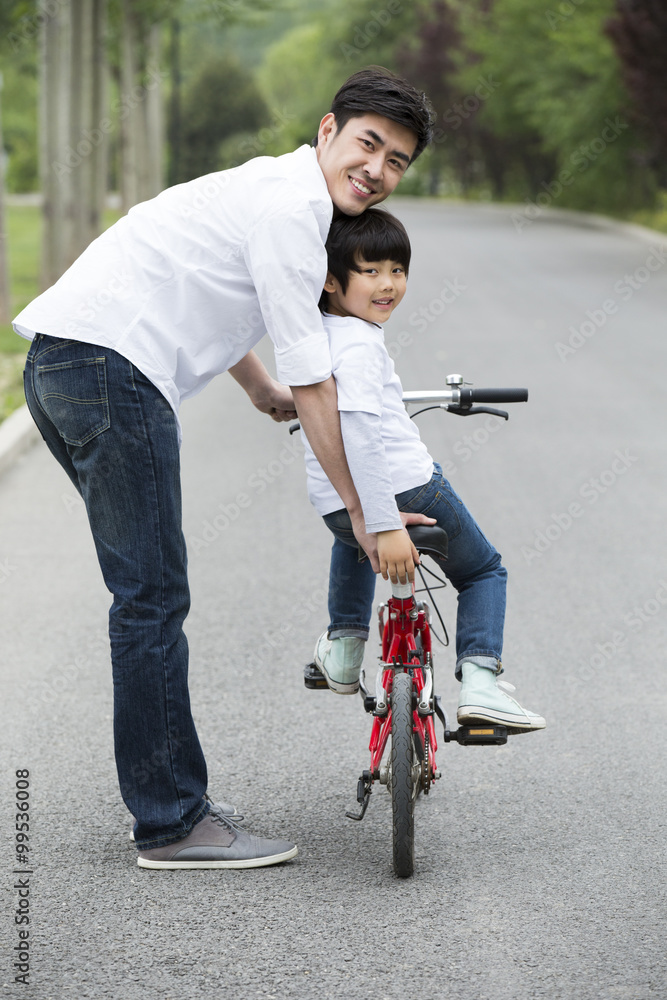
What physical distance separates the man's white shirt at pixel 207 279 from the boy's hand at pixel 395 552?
418 mm

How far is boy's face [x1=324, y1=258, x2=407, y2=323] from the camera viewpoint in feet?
10.3

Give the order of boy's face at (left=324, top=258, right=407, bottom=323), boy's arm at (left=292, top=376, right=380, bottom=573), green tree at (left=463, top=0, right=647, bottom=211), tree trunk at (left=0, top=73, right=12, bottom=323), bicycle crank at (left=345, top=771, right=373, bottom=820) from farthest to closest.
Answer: green tree at (left=463, top=0, right=647, bottom=211) < tree trunk at (left=0, top=73, right=12, bottom=323) < bicycle crank at (left=345, top=771, right=373, bottom=820) < boy's face at (left=324, top=258, right=407, bottom=323) < boy's arm at (left=292, top=376, right=380, bottom=573)

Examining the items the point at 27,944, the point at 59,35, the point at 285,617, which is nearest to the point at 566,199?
the point at 59,35

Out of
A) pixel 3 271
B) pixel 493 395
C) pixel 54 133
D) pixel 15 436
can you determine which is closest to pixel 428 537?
pixel 493 395

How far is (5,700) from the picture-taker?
455 cm

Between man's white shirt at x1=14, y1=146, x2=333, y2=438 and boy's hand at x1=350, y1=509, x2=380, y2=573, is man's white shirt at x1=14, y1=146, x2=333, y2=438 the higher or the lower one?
the higher one

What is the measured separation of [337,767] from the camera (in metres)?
4.00

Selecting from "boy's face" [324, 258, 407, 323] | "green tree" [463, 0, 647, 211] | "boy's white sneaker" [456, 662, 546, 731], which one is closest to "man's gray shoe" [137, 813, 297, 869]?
"boy's white sneaker" [456, 662, 546, 731]

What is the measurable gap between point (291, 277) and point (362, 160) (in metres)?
0.38

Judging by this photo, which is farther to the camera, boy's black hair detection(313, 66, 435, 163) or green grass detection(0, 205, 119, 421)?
green grass detection(0, 205, 119, 421)

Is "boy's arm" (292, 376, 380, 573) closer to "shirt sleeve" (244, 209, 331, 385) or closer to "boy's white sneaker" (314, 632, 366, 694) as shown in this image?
"shirt sleeve" (244, 209, 331, 385)

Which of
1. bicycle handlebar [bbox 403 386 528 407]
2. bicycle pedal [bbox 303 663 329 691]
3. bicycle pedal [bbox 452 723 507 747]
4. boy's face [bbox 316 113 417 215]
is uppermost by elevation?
boy's face [bbox 316 113 417 215]

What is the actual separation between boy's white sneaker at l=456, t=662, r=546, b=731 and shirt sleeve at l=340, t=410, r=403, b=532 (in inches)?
22.9

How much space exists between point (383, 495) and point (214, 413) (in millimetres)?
7406
